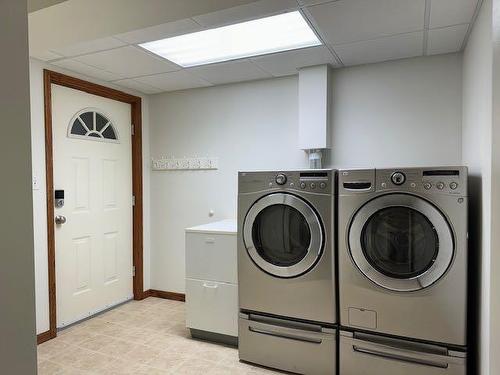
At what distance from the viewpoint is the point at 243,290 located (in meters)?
2.54

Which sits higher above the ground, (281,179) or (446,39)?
(446,39)

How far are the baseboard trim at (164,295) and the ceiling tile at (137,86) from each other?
2.13 meters

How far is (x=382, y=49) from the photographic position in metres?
2.53

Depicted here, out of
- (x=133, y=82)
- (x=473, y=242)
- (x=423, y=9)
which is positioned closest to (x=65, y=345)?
(x=133, y=82)

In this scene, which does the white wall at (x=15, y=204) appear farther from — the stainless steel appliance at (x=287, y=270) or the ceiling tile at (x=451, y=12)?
the ceiling tile at (x=451, y=12)

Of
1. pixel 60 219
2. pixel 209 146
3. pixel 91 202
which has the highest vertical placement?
pixel 209 146

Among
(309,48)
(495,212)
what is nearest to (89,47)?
(309,48)

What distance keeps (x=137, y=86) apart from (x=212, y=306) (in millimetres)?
2201

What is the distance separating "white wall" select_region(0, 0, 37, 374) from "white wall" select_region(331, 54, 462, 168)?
2503mm

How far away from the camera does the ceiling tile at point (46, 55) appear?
252cm

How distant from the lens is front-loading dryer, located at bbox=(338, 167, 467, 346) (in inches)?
77.2

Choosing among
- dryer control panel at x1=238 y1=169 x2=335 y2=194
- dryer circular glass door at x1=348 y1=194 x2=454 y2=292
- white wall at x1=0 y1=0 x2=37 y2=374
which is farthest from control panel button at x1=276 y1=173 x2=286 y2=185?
white wall at x1=0 y1=0 x2=37 y2=374

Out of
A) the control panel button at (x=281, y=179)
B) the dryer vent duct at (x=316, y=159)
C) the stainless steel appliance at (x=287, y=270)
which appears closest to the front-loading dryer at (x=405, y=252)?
the stainless steel appliance at (x=287, y=270)

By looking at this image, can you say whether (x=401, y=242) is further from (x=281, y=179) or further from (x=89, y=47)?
Result: (x=89, y=47)
